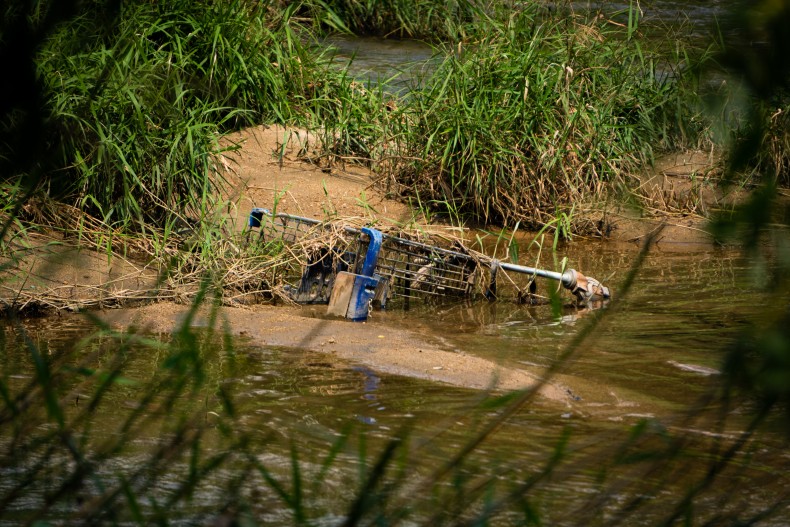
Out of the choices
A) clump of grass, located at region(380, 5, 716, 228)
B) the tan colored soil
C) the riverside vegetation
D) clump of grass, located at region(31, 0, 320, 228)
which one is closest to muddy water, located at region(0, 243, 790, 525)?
the tan colored soil

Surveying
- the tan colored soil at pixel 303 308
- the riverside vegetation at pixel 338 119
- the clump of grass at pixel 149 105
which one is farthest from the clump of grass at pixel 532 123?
the clump of grass at pixel 149 105

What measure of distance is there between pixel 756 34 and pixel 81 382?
3.77 m

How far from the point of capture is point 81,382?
4.63 m

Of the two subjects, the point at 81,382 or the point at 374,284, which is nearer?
the point at 81,382

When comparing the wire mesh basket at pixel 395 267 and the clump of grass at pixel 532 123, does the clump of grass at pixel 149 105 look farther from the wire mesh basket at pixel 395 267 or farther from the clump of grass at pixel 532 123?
the clump of grass at pixel 532 123

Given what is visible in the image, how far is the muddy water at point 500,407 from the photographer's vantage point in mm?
3543

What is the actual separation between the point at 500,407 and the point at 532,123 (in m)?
5.48

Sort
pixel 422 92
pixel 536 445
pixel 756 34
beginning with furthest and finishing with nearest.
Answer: pixel 422 92, pixel 536 445, pixel 756 34

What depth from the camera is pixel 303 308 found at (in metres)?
6.61

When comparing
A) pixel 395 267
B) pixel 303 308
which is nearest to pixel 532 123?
pixel 395 267

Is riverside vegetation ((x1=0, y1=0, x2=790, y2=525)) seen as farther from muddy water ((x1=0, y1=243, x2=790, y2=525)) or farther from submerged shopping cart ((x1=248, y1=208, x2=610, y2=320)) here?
muddy water ((x1=0, y1=243, x2=790, y2=525))

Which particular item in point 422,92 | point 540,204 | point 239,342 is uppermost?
point 422,92

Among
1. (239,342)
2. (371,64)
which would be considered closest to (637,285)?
(239,342)

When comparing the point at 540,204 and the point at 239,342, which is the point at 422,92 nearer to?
the point at 540,204
